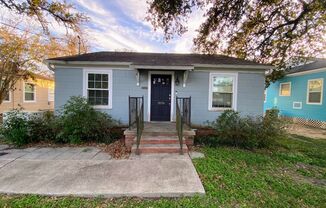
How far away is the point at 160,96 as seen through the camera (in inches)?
292

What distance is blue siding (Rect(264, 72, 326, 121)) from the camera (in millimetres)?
10820

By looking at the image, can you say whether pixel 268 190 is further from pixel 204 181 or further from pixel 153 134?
pixel 153 134

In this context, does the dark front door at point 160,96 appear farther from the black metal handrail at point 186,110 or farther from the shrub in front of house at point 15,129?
the shrub in front of house at point 15,129

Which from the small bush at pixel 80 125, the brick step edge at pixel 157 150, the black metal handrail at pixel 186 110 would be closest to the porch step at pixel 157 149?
the brick step edge at pixel 157 150

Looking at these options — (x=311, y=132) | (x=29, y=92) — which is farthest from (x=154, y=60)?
(x=29, y=92)

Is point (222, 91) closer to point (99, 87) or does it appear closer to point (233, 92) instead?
point (233, 92)

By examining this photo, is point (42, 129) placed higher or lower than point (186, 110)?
lower

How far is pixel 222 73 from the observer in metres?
7.33

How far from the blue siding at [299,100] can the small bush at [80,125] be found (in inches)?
502

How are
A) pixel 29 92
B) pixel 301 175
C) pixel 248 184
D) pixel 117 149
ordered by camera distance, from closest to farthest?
pixel 248 184 → pixel 301 175 → pixel 117 149 → pixel 29 92

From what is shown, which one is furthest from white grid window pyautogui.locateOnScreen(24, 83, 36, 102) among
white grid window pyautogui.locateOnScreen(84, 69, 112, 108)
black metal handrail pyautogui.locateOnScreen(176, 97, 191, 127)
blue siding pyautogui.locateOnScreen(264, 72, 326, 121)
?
blue siding pyautogui.locateOnScreen(264, 72, 326, 121)

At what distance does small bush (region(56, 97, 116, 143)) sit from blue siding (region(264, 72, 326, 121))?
12.8 m

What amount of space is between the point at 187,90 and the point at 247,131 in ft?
9.51

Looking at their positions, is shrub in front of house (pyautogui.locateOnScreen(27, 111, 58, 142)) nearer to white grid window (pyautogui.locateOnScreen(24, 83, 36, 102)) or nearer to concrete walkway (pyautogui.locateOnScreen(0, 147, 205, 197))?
concrete walkway (pyautogui.locateOnScreen(0, 147, 205, 197))
